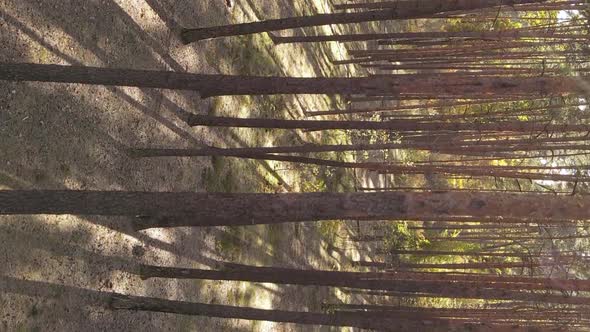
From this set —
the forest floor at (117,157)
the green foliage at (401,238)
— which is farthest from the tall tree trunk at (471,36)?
the green foliage at (401,238)

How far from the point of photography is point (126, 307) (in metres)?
4.93

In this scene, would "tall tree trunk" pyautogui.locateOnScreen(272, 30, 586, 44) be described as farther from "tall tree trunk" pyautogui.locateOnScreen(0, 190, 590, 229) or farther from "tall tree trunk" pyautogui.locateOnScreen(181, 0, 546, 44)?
"tall tree trunk" pyautogui.locateOnScreen(0, 190, 590, 229)

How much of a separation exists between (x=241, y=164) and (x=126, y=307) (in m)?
2.65

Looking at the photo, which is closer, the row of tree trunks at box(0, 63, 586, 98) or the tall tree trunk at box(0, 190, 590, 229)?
the tall tree trunk at box(0, 190, 590, 229)

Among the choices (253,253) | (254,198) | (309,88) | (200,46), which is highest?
(200,46)

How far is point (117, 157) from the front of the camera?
4973 millimetres

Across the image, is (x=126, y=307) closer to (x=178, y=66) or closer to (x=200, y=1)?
(x=178, y=66)

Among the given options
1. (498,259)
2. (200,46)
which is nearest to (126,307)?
(200,46)

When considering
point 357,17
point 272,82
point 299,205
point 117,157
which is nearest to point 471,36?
point 357,17

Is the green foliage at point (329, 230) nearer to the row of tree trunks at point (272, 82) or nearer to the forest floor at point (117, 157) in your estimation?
the forest floor at point (117, 157)

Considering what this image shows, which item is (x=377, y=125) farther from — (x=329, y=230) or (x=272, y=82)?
(x=329, y=230)

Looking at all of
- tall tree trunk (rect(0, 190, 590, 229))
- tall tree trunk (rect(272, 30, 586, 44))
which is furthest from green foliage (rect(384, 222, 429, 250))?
tall tree trunk (rect(0, 190, 590, 229))

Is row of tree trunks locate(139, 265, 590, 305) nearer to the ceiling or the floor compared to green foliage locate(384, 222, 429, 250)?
nearer to the floor

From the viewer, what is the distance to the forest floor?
4035 mm
